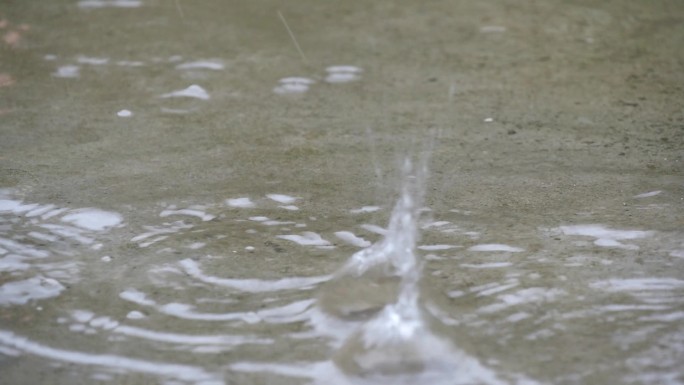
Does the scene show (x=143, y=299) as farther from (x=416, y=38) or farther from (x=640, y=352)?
(x=416, y=38)

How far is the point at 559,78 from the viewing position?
306 cm

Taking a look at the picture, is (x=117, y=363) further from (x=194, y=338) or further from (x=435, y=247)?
(x=435, y=247)

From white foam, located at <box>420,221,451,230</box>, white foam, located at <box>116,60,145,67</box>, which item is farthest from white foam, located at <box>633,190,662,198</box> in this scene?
white foam, located at <box>116,60,145,67</box>

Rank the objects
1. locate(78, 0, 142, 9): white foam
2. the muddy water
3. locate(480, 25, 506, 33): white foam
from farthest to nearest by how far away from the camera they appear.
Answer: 1. locate(78, 0, 142, 9): white foam
2. locate(480, 25, 506, 33): white foam
3. the muddy water

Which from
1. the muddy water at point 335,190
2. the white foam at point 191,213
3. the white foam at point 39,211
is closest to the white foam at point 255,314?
the muddy water at point 335,190

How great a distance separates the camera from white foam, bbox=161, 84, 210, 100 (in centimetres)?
296

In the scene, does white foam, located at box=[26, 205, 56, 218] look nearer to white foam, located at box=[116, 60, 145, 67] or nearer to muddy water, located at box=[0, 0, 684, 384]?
muddy water, located at box=[0, 0, 684, 384]

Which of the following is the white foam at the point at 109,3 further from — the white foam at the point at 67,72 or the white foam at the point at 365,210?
the white foam at the point at 365,210

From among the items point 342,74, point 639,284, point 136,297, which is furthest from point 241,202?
point 639,284

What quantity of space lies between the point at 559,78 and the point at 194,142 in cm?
126

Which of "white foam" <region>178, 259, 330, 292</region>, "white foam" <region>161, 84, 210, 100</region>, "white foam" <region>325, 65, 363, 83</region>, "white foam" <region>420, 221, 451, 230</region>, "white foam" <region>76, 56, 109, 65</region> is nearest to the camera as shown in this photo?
"white foam" <region>178, 259, 330, 292</region>

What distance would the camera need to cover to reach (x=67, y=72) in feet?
10.2

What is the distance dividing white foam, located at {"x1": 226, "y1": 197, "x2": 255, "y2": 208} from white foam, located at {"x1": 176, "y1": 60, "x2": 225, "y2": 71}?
2.92 feet

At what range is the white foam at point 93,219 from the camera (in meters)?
2.23
